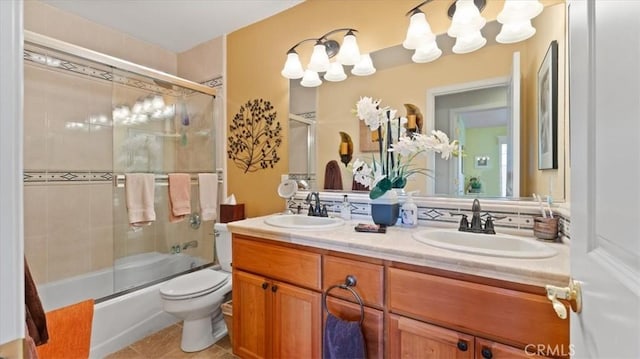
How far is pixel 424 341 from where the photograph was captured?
3.45ft

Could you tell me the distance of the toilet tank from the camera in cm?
219

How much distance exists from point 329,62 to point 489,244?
150 centimetres

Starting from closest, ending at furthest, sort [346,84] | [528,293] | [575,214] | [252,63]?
[575,214]
[528,293]
[346,84]
[252,63]

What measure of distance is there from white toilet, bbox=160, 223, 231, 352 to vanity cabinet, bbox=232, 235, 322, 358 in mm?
293

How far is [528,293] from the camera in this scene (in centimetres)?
88

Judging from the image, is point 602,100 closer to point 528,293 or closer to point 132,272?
point 528,293

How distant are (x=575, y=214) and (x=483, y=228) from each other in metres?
0.83

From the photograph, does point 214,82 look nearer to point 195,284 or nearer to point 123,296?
point 195,284

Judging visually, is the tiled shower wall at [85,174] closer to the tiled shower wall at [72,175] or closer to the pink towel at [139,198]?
the tiled shower wall at [72,175]

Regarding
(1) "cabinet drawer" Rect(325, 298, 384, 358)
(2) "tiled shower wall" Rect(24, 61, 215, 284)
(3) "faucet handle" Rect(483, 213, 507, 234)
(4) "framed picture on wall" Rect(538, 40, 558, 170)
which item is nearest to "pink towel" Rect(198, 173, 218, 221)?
(2) "tiled shower wall" Rect(24, 61, 215, 284)

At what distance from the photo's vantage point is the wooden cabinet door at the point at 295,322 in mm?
1326

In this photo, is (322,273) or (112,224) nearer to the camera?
(322,273)

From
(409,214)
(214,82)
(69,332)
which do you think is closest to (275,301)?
(409,214)

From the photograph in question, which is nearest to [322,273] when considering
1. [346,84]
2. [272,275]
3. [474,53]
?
[272,275]
